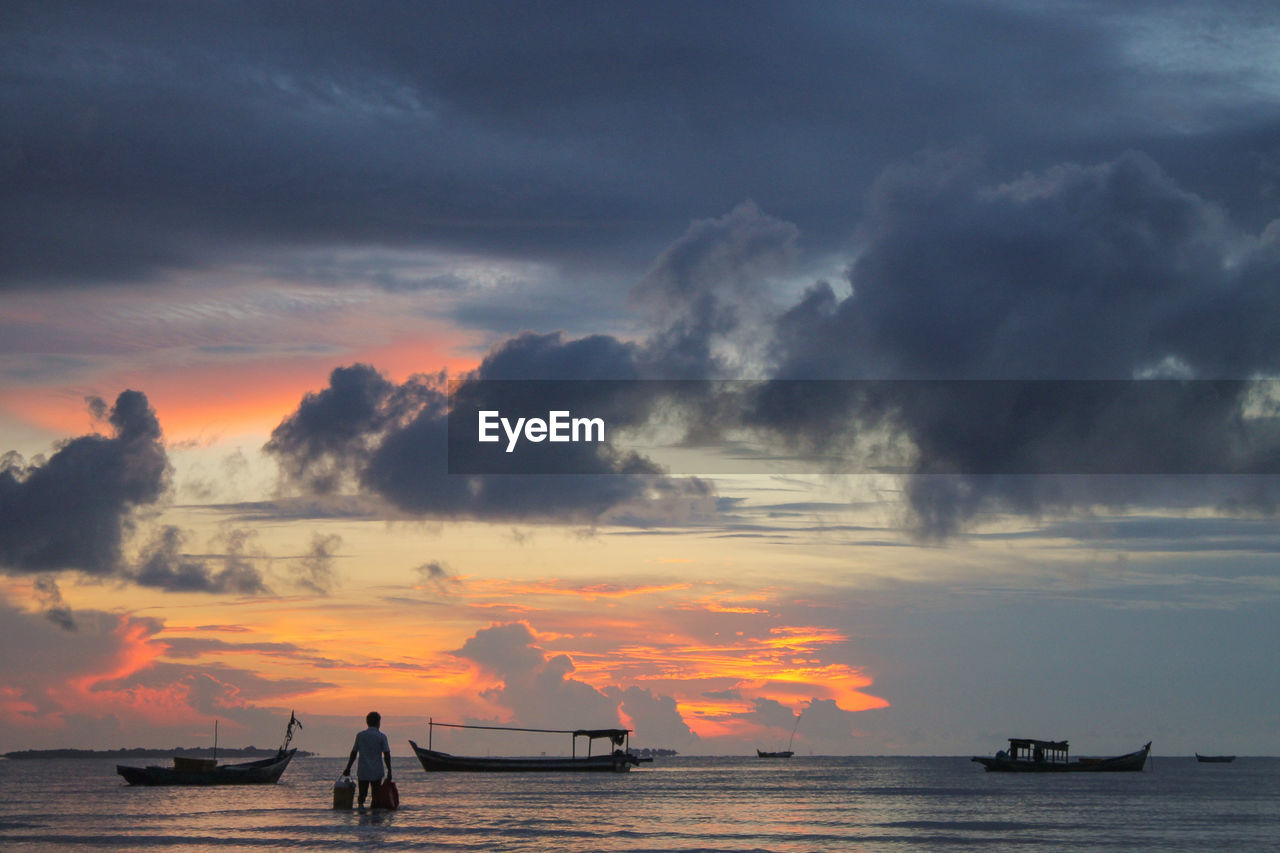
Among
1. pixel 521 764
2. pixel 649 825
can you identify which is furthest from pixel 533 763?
pixel 649 825

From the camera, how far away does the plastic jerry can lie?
111 ft

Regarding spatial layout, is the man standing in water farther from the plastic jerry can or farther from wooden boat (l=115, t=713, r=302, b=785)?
wooden boat (l=115, t=713, r=302, b=785)

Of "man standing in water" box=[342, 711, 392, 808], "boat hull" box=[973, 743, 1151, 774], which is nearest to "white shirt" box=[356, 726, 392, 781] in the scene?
"man standing in water" box=[342, 711, 392, 808]

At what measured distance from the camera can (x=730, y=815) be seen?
188 ft

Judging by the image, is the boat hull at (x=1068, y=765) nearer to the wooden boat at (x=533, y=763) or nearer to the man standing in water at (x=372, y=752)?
the wooden boat at (x=533, y=763)

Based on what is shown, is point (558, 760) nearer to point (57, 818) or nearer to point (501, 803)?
point (501, 803)

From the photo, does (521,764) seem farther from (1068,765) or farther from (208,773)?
(1068,765)

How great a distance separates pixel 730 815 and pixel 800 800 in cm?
2174

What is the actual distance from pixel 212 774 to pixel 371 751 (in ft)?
214

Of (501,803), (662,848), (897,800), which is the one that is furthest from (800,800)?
(662,848)

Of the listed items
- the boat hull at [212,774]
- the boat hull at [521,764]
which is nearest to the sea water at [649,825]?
the boat hull at [212,774]

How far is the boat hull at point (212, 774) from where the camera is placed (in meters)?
87.5

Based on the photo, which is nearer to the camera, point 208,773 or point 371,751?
point 371,751

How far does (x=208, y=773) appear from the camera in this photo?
87.6 m
